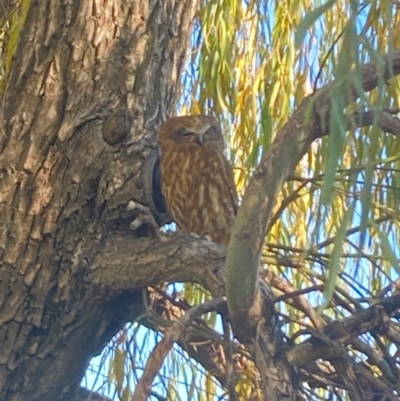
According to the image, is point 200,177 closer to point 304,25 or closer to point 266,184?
point 266,184

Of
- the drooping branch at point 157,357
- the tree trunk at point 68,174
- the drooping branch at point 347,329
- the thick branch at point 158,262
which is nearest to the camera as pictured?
the drooping branch at point 157,357

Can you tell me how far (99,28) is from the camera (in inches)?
66.9

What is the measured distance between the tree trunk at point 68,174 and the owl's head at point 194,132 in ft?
0.66

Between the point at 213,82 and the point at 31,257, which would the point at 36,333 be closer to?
the point at 31,257

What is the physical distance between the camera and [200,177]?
201 centimetres

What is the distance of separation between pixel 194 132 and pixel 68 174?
1.52ft

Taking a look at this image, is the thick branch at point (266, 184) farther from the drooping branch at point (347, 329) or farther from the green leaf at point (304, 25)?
the green leaf at point (304, 25)

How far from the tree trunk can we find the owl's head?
20cm

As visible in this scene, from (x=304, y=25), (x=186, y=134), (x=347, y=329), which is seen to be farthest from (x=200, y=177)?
(x=304, y=25)

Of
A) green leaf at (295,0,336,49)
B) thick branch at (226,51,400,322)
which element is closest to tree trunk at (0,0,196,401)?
thick branch at (226,51,400,322)

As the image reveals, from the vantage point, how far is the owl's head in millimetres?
1947

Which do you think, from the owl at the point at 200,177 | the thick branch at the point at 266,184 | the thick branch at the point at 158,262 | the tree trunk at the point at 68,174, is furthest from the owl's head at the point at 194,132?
the thick branch at the point at 266,184

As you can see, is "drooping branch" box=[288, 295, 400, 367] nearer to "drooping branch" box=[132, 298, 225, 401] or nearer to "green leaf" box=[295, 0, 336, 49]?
"drooping branch" box=[132, 298, 225, 401]

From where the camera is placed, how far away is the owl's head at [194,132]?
6.39ft
